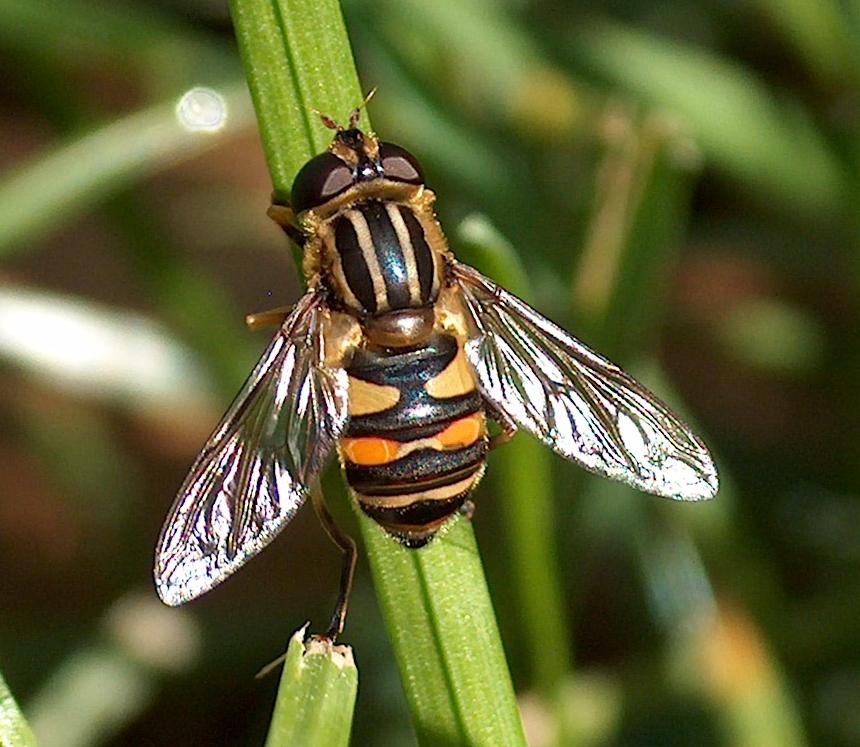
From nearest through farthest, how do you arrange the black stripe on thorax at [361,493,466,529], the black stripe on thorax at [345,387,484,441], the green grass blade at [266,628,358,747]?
the green grass blade at [266,628,358,747], the black stripe on thorax at [361,493,466,529], the black stripe on thorax at [345,387,484,441]

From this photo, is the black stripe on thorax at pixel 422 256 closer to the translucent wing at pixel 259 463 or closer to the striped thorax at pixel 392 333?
the striped thorax at pixel 392 333

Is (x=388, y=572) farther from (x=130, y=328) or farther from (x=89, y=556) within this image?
(x=89, y=556)

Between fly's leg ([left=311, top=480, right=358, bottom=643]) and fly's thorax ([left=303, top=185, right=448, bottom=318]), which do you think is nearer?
fly's leg ([left=311, top=480, right=358, bottom=643])

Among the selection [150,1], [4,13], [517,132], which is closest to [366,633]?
[517,132]

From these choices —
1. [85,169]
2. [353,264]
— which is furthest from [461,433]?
[85,169]

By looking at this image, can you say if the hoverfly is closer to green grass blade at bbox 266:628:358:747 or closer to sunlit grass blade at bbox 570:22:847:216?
green grass blade at bbox 266:628:358:747

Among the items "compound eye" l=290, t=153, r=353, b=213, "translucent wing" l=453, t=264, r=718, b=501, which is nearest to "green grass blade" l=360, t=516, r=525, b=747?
"compound eye" l=290, t=153, r=353, b=213

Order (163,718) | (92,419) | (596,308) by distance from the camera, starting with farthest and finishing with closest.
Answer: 1. (92,419)
2. (163,718)
3. (596,308)

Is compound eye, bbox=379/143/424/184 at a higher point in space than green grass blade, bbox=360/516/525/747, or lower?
higher
